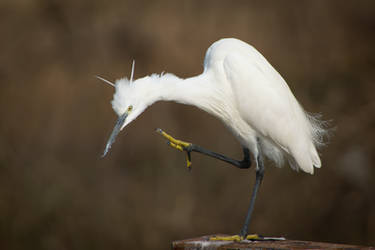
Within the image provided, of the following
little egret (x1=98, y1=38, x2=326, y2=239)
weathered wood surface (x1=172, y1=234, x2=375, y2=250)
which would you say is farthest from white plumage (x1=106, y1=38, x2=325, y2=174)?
weathered wood surface (x1=172, y1=234, x2=375, y2=250)

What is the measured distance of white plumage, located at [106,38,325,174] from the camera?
1919 mm

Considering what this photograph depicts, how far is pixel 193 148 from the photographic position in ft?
6.39

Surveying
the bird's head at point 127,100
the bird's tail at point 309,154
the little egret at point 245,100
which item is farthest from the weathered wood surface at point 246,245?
the bird's head at point 127,100

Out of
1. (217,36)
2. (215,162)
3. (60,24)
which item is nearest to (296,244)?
(215,162)

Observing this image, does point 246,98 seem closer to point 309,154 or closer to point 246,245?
point 309,154

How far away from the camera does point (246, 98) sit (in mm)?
1940

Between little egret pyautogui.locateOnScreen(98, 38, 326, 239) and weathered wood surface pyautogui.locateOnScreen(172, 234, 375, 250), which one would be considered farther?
little egret pyautogui.locateOnScreen(98, 38, 326, 239)

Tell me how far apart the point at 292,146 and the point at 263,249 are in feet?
1.53

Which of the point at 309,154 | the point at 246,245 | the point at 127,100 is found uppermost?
the point at 127,100

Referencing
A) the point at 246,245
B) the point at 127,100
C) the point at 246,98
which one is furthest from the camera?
the point at 246,98

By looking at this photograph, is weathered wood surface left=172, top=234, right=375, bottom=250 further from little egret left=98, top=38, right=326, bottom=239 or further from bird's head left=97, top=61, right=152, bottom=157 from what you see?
bird's head left=97, top=61, right=152, bottom=157

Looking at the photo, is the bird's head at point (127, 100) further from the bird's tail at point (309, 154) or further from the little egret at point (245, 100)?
the bird's tail at point (309, 154)

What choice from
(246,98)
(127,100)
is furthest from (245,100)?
(127,100)

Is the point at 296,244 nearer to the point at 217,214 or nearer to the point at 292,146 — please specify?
the point at 292,146
